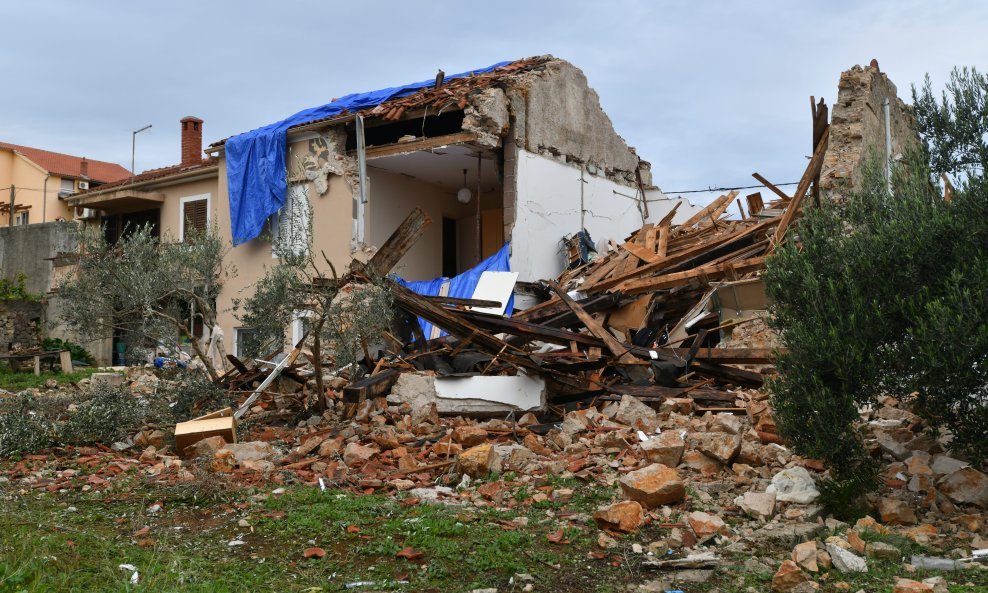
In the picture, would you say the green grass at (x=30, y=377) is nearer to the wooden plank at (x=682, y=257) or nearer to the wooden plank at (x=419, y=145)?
the wooden plank at (x=419, y=145)

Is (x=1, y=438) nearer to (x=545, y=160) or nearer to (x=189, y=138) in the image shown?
(x=545, y=160)

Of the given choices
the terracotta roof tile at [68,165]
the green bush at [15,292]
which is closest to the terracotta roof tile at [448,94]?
the green bush at [15,292]

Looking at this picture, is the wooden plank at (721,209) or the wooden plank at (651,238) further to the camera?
the wooden plank at (721,209)

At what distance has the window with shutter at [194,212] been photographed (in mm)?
22531

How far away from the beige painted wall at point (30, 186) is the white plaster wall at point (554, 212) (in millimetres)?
26556

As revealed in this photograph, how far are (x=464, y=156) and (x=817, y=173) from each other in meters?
7.48

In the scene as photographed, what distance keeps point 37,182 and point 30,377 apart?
2529 centimetres

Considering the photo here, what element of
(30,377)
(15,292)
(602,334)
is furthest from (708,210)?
(15,292)

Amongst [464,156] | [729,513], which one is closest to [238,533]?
[729,513]

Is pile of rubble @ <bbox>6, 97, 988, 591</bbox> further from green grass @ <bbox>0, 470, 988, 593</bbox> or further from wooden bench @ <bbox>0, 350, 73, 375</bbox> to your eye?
wooden bench @ <bbox>0, 350, 73, 375</bbox>

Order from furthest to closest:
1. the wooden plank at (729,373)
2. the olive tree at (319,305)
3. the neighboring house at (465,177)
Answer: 1. the neighboring house at (465,177)
2. the wooden plank at (729,373)
3. the olive tree at (319,305)

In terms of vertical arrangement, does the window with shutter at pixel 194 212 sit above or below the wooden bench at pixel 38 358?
above

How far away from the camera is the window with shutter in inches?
887

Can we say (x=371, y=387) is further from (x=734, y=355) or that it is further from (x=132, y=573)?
(x=132, y=573)
